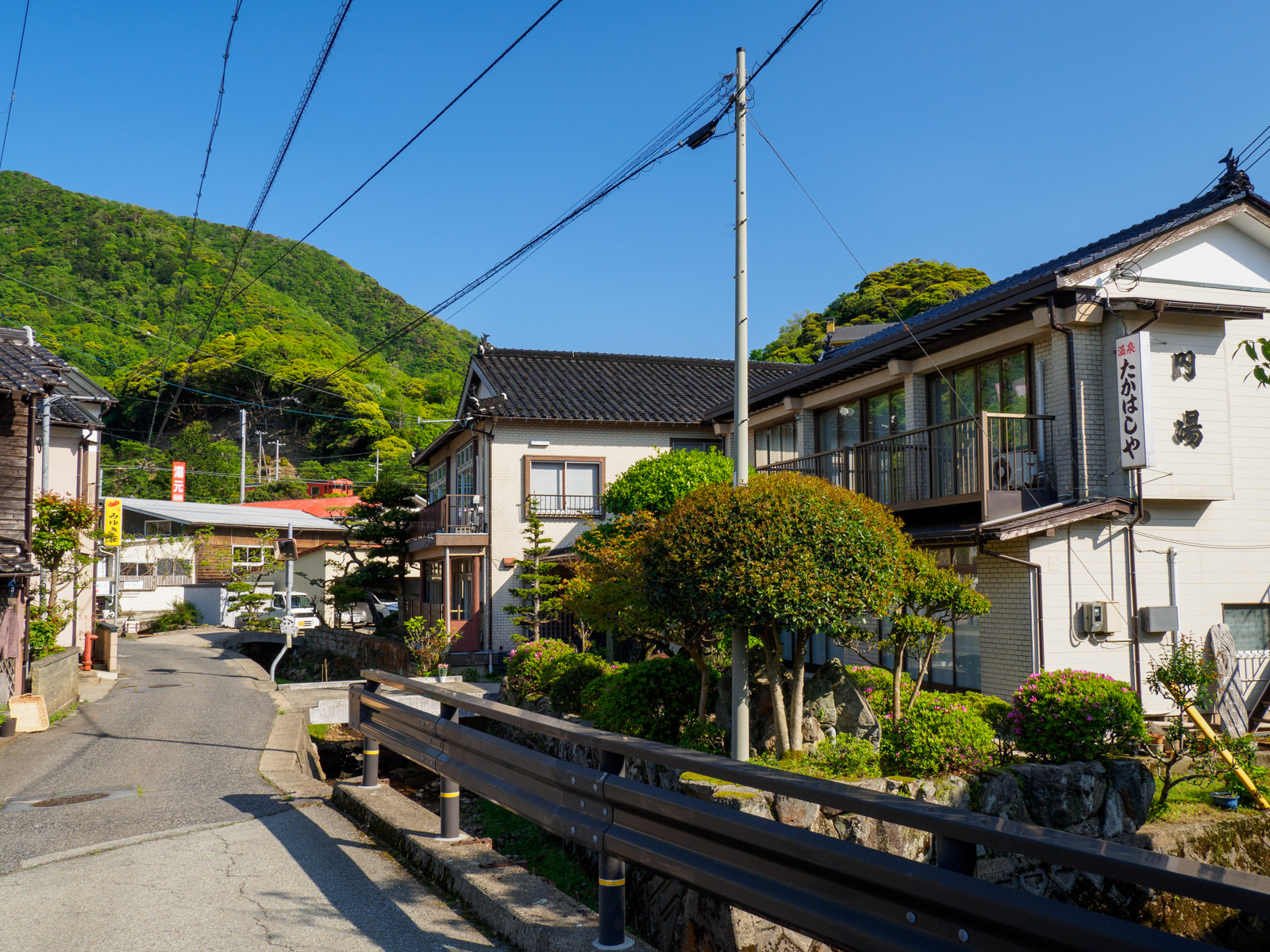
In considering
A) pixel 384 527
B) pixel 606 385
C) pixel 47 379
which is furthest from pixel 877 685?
pixel 384 527

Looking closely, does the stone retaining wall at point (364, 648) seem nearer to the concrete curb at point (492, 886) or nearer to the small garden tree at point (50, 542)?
the small garden tree at point (50, 542)

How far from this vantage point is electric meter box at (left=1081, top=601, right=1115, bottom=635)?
12.7 meters

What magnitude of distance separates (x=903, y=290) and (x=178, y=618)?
123 ft

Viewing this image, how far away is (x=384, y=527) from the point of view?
30578mm

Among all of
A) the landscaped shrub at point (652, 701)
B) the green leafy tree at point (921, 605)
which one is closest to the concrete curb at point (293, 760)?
the landscaped shrub at point (652, 701)

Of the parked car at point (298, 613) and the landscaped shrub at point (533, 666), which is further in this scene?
the parked car at point (298, 613)

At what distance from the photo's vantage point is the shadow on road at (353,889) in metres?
4.58

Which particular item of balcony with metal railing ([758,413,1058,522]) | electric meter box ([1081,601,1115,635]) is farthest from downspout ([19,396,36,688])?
electric meter box ([1081,601,1115,635])

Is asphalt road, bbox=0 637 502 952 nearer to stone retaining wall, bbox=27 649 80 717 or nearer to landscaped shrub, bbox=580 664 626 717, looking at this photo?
Answer: landscaped shrub, bbox=580 664 626 717

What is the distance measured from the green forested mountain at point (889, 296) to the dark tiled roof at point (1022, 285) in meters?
23.8

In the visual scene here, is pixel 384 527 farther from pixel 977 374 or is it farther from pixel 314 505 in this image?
pixel 314 505

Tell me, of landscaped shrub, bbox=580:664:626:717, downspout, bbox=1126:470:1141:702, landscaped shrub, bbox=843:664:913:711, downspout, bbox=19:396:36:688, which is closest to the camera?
landscaped shrub, bbox=843:664:913:711

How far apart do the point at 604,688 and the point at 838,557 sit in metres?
4.71

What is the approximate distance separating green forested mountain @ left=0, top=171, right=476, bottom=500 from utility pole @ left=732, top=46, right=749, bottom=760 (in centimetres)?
4881
